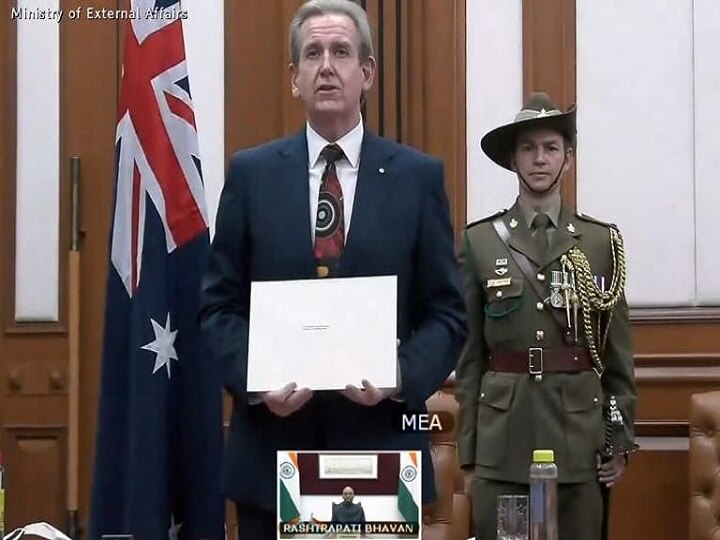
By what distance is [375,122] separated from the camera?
13.5 ft

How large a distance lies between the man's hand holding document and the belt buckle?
4.30 ft

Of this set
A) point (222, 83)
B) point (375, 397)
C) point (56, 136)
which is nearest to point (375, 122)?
point (222, 83)

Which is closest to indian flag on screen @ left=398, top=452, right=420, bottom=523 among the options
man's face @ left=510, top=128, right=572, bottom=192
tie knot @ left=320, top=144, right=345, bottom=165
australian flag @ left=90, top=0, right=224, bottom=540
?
tie knot @ left=320, top=144, right=345, bottom=165

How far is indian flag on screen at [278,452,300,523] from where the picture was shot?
5.61 ft

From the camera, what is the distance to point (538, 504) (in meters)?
1.87

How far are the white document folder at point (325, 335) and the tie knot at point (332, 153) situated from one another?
0.26 metres

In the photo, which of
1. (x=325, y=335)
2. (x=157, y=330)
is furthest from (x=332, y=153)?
(x=157, y=330)

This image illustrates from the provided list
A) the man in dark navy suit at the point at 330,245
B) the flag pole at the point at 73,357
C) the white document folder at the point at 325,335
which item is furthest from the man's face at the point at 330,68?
the flag pole at the point at 73,357

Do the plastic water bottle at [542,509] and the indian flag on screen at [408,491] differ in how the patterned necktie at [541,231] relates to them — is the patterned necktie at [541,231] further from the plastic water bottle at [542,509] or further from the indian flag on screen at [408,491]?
the indian flag on screen at [408,491]

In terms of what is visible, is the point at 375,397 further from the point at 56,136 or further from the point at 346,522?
the point at 56,136

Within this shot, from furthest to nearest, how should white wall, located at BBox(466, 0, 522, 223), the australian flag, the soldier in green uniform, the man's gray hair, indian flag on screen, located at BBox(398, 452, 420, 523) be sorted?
white wall, located at BBox(466, 0, 522, 223) < the soldier in green uniform < the australian flag < the man's gray hair < indian flag on screen, located at BBox(398, 452, 420, 523)

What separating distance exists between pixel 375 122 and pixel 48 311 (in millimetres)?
1259

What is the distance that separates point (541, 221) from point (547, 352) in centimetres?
32

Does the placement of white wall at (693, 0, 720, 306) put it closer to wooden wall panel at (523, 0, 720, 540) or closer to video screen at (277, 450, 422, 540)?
wooden wall panel at (523, 0, 720, 540)
